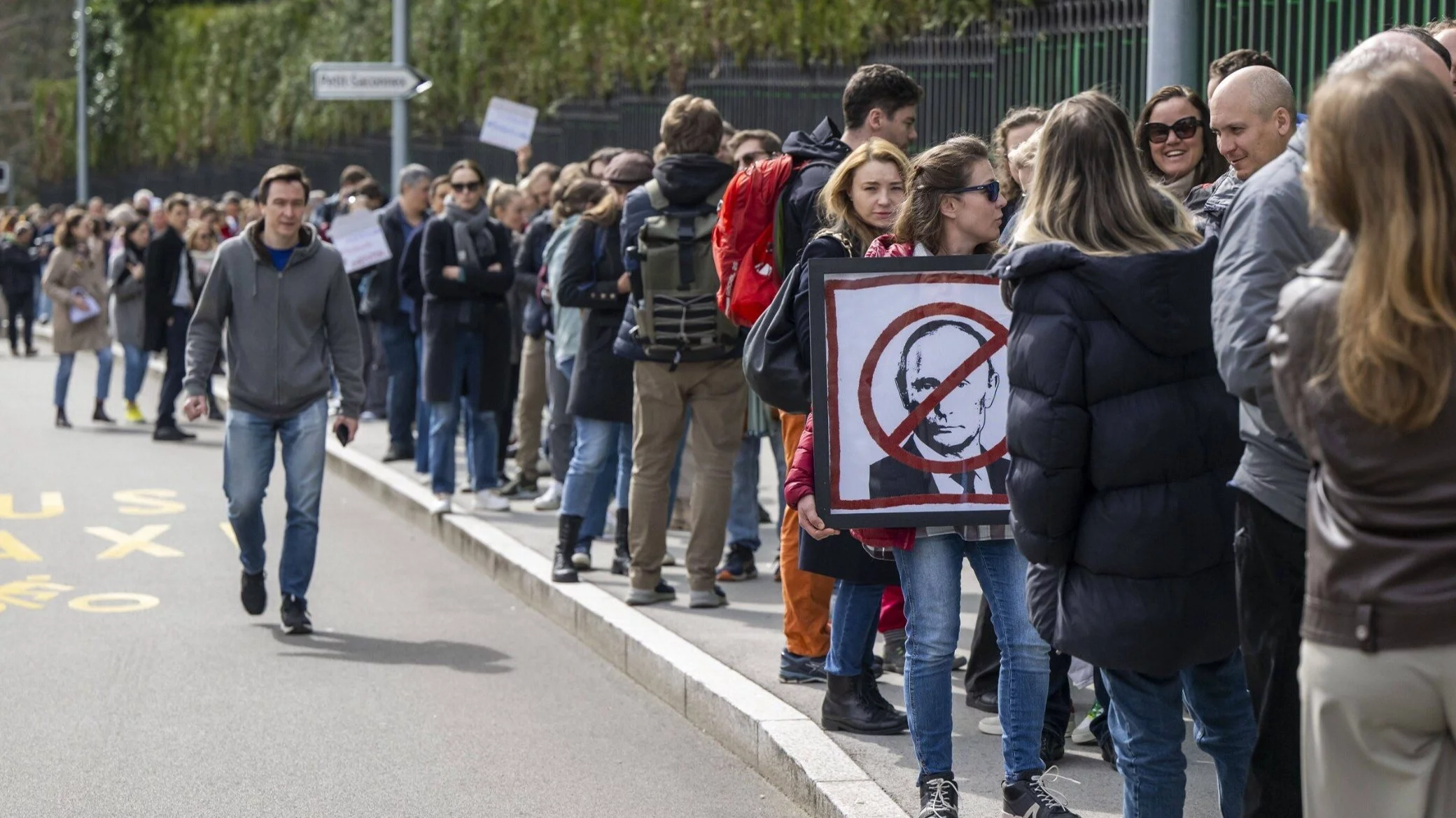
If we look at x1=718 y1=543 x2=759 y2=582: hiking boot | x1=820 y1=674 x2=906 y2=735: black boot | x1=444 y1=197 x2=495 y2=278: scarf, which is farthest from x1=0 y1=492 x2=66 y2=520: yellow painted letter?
x1=820 y1=674 x2=906 y2=735: black boot

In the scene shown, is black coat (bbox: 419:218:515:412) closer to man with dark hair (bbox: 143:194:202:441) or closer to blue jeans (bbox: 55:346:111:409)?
man with dark hair (bbox: 143:194:202:441)

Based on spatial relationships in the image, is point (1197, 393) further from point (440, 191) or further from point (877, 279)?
point (440, 191)

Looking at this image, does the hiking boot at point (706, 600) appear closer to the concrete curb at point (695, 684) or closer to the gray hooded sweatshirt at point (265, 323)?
the concrete curb at point (695, 684)

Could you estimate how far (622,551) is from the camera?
9.23 meters

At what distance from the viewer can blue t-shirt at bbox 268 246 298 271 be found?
8.38 m

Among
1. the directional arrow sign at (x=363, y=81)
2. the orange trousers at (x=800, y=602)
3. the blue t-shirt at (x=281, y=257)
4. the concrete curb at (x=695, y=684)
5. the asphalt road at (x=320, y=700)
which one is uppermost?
the directional arrow sign at (x=363, y=81)

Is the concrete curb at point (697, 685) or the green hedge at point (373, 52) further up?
the green hedge at point (373, 52)

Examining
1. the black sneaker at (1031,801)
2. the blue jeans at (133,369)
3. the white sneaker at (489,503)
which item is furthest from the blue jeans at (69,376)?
the black sneaker at (1031,801)

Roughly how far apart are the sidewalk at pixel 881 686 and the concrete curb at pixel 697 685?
7 cm

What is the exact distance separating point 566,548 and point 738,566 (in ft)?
2.62

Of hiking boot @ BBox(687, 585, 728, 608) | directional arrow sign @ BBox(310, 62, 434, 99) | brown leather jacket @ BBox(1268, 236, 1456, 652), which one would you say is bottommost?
hiking boot @ BBox(687, 585, 728, 608)

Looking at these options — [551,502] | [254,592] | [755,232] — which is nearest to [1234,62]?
[755,232]

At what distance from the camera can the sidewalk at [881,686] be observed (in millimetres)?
5363

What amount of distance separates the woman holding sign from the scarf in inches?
288
